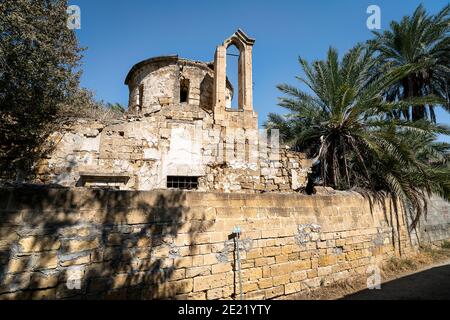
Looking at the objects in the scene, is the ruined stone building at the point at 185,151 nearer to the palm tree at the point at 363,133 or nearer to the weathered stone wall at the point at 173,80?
the palm tree at the point at 363,133

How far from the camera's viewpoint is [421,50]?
13.2 metres

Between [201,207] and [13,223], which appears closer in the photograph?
[13,223]

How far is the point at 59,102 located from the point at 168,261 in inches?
257

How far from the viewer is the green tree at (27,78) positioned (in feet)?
22.2

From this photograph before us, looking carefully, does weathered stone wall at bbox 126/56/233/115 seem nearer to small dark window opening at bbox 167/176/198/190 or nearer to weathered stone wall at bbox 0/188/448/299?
small dark window opening at bbox 167/176/198/190

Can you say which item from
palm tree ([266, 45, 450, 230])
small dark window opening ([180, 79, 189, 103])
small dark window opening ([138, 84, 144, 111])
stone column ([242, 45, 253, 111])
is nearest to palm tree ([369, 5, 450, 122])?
palm tree ([266, 45, 450, 230])

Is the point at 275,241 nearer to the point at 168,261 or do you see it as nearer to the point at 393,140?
the point at 168,261

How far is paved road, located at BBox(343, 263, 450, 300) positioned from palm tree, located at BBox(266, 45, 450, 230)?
2.16 m

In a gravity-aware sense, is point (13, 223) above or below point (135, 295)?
above

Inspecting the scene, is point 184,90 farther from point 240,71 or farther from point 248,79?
point 248,79

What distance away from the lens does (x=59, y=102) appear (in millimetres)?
8289

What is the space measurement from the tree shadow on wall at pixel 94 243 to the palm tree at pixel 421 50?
12.2 metres
